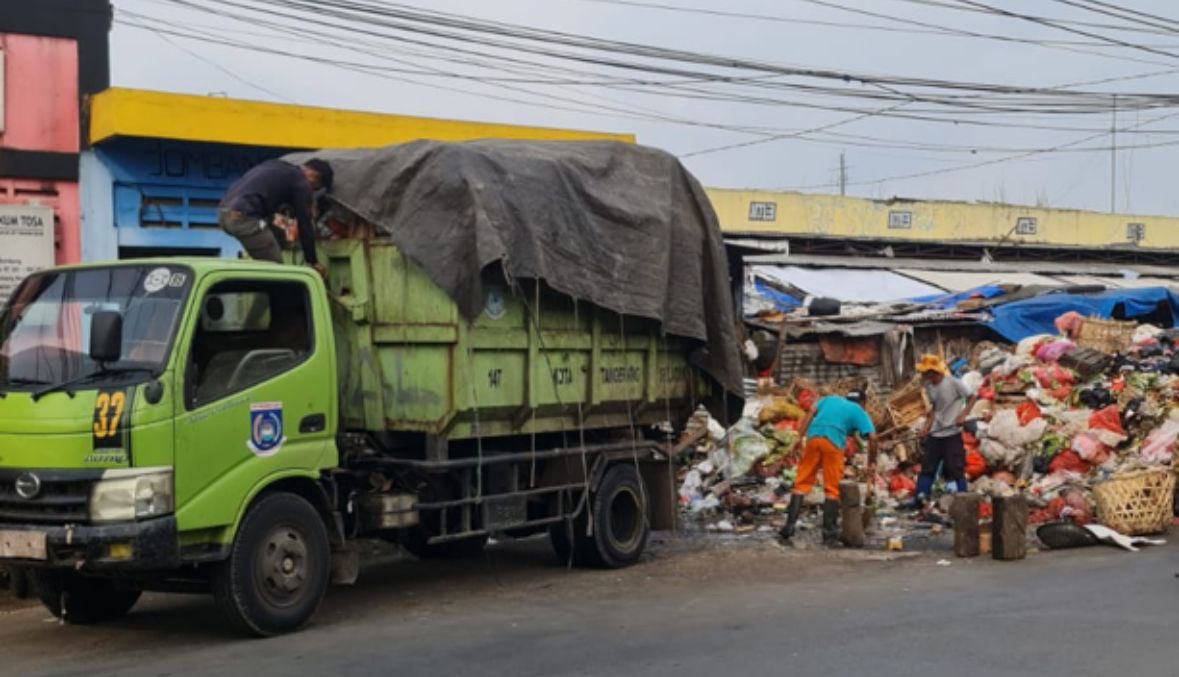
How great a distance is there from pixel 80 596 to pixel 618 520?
438 cm

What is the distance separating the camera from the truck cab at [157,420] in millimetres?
7109

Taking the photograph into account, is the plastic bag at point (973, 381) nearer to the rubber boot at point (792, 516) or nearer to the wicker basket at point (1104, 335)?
the wicker basket at point (1104, 335)

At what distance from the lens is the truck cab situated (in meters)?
7.11

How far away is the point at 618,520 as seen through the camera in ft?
35.9

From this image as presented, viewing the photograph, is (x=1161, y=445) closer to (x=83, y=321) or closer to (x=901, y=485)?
(x=901, y=485)

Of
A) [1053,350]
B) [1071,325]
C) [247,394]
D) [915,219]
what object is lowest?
[247,394]

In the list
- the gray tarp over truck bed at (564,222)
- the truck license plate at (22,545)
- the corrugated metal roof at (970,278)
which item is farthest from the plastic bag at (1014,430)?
the corrugated metal roof at (970,278)

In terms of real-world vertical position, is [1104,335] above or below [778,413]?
above

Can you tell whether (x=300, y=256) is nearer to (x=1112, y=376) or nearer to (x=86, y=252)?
(x=86, y=252)

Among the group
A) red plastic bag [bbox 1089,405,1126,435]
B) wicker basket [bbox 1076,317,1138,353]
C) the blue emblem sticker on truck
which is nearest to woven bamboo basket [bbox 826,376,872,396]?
wicker basket [bbox 1076,317,1138,353]

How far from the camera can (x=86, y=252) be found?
1366 centimetres

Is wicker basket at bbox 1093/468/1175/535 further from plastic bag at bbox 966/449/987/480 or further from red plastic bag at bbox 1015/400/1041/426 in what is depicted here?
red plastic bag at bbox 1015/400/1041/426

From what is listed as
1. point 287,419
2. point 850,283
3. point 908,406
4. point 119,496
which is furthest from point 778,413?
point 119,496

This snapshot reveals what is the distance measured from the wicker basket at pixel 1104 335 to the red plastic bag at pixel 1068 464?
546 cm
